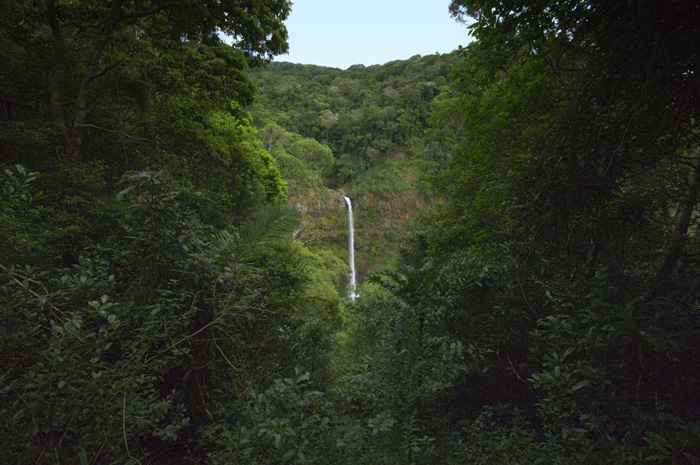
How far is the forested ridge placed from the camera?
1.70m

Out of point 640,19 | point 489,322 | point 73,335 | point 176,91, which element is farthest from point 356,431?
point 176,91

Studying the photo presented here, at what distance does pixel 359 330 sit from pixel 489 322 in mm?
4181

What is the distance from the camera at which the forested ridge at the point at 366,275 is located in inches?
67.0

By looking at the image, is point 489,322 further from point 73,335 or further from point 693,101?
point 73,335

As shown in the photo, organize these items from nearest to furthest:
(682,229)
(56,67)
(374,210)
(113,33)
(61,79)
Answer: (682,229), (56,67), (61,79), (113,33), (374,210)

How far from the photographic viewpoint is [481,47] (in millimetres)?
3031

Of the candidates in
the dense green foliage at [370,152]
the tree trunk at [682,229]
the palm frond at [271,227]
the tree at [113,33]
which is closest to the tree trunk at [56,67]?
the tree at [113,33]

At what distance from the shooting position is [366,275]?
11.6ft

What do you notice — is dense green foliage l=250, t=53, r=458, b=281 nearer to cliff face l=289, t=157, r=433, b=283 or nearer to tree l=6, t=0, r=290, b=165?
cliff face l=289, t=157, r=433, b=283

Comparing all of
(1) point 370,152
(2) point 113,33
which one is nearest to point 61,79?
(2) point 113,33

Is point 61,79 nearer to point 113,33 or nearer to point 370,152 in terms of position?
point 113,33

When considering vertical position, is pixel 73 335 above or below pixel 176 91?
below

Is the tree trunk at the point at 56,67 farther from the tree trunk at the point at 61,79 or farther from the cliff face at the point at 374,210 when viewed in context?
the cliff face at the point at 374,210

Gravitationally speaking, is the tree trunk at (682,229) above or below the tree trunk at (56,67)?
below
